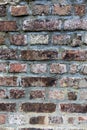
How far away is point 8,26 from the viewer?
196 cm

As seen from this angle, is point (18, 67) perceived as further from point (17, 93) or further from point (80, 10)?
point (80, 10)

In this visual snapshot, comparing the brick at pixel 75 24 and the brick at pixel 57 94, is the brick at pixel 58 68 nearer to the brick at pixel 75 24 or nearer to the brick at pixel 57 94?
the brick at pixel 57 94

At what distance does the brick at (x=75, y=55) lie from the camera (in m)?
1.96

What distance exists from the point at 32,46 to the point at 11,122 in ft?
1.87

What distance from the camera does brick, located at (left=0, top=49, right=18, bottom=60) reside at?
197cm

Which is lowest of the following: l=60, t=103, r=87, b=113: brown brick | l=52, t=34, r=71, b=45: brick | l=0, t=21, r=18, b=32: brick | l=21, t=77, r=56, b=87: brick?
l=60, t=103, r=87, b=113: brown brick

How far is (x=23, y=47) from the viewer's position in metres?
1.97

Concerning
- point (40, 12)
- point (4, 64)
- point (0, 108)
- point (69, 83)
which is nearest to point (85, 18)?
point (40, 12)

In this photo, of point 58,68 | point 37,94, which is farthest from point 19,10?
point 37,94

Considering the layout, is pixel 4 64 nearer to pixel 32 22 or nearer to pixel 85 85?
pixel 32 22

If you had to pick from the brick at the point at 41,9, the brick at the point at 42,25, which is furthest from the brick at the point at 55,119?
the brick at the point at 41,9

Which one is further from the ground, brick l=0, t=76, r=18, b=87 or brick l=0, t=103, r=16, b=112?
brick l=0, t=76, r=18, b=87

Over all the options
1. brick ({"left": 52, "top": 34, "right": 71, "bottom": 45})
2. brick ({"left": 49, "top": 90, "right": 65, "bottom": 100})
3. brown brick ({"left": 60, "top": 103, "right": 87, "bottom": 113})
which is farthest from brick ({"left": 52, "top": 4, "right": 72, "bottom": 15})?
brown brick ({"left": 60, "top": 103, "right": 87, "bottom": 113})

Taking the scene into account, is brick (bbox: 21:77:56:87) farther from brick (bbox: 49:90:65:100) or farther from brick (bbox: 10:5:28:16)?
brick (bbox: 10:5:28:16)
